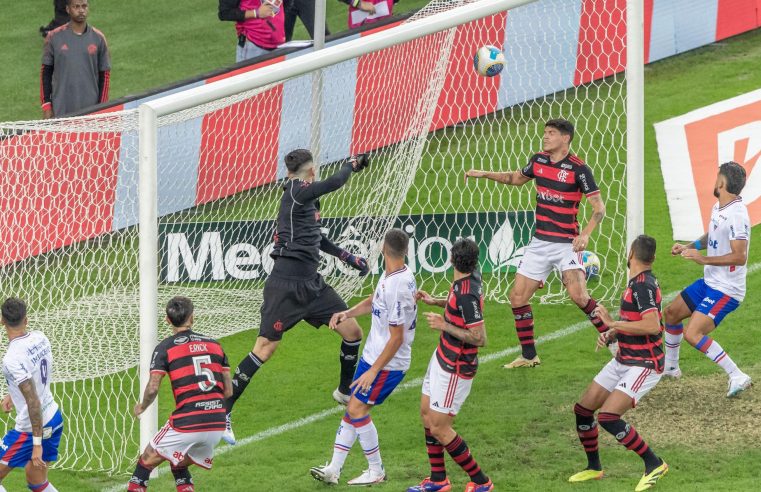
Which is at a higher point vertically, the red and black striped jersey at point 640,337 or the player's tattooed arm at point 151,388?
the red and black striped jersey at point 640,337

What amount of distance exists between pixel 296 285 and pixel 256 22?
19.8 feet

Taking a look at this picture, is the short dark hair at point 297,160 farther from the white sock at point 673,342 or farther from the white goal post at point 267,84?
the white sock at point 673,342

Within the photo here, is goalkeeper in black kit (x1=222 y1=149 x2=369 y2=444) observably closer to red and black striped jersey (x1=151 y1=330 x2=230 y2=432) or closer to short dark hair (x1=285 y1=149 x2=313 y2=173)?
short dark hair (x1=285 y1=149 x2=313 y2=173)

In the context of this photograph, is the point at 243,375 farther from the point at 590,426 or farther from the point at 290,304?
the point at 590,426

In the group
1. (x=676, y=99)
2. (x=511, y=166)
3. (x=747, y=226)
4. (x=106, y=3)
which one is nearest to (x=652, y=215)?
(x=511, y=166)

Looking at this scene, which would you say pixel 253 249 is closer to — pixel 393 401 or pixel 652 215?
pixel 393 401

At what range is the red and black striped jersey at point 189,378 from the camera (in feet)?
27.5

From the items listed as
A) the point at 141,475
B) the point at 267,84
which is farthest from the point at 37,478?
the point at 267,84

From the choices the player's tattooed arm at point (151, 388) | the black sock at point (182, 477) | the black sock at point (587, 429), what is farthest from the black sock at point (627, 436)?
the player's tattooed arm at point (151, 388)

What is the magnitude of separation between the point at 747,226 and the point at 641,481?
2328mm

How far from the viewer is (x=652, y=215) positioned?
46.2 feet

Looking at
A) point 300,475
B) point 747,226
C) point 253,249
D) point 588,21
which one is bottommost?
point 300,475

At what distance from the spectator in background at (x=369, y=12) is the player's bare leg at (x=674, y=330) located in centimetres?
684

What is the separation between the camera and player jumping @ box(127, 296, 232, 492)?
8.38m
